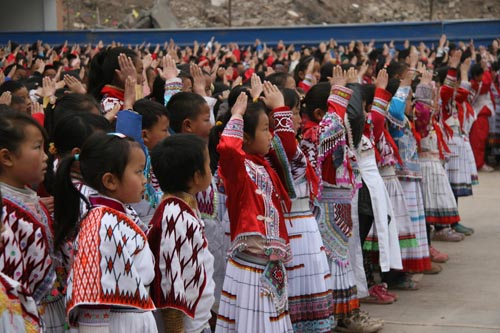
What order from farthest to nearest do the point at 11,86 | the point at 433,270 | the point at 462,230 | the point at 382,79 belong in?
the point at 462,230
the point at 433,270
the point at 382,79
the point at 11,86

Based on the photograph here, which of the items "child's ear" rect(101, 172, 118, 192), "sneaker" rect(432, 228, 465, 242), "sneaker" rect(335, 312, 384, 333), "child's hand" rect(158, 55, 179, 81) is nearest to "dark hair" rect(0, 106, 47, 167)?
"child's ear" rect(101, 172, 118, 192)

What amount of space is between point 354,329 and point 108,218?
281cm

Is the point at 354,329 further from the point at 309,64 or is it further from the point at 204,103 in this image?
the point at 309,64

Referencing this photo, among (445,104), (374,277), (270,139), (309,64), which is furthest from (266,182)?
(445,104)

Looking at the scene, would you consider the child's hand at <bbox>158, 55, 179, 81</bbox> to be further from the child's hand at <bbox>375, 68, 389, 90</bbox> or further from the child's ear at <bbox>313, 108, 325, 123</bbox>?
the child's hand at <bbox>375, 68, 389, 90</bbox>

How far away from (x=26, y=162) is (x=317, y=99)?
9.01 feet

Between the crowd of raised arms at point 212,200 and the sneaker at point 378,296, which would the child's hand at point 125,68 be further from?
the sneaker at point 378,296

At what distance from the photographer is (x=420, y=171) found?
24.2ft

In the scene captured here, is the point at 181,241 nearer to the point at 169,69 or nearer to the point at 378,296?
the point at 169,69

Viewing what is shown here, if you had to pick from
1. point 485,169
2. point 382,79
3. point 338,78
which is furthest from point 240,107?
point 485,169

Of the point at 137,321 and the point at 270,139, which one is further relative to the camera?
the point at 270,139

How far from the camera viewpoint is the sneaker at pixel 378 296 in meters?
6.60

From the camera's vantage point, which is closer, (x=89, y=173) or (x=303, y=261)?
(x=89, y=173)

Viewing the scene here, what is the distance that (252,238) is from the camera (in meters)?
4.51
